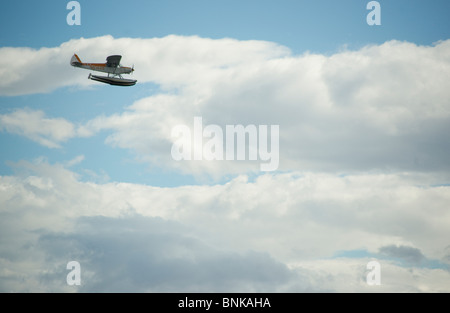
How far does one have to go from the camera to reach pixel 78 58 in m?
134

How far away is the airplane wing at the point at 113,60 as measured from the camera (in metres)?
125

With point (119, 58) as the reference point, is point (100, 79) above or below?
below

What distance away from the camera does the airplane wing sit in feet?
411

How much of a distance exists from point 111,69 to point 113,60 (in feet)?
8.27

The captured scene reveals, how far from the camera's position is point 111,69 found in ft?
414

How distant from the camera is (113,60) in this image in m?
126

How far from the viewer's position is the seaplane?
398 ft

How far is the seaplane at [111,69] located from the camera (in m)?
121
